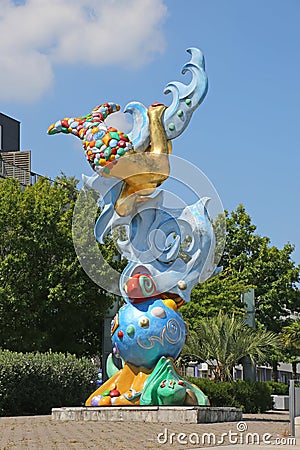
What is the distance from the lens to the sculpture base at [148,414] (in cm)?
1878

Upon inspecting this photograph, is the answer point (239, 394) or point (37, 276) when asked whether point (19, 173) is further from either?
point (239, 394)

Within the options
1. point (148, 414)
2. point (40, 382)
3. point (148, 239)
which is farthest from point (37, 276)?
point (148, 414)

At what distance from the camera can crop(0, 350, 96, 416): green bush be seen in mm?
24781

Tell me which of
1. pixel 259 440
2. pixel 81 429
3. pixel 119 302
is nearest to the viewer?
pixel 259 440

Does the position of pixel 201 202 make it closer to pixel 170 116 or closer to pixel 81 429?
pixel 170 116

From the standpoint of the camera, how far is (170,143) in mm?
21859

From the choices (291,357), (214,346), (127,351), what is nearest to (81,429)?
(127,351)

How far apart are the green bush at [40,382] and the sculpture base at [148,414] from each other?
458 centimetres

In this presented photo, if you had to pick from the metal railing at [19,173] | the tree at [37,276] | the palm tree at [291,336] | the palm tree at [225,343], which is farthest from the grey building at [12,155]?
the palm tree at [225,343]

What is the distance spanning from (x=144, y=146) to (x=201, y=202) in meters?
2.08

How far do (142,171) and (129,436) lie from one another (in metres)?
8.09

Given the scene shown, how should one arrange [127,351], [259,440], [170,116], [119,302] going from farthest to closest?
[119,302] < [170,116] < [127,351] < [259,440]

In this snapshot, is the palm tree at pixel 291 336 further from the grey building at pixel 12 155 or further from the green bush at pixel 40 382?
the green bush at pixel 40 382

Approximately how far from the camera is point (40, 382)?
2580cm
